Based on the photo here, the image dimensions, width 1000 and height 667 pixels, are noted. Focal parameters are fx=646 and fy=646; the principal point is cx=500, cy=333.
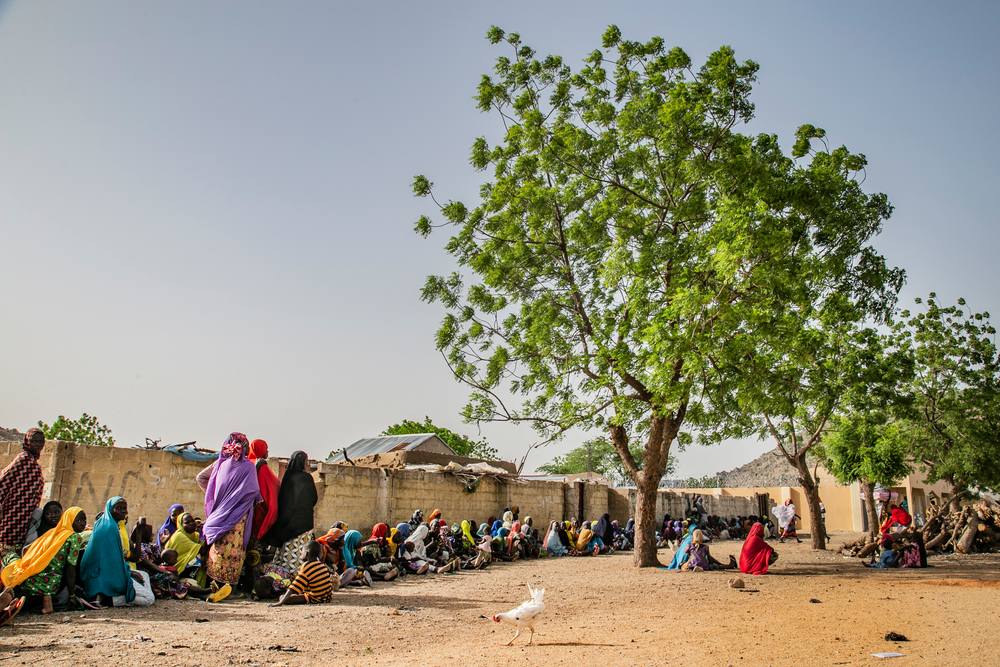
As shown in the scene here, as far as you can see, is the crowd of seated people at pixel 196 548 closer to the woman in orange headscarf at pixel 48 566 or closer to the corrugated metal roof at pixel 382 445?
the woman in orange headscarf at pixel 48 566

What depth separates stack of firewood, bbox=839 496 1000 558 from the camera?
59.6 ft

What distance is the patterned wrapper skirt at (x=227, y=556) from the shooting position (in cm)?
745

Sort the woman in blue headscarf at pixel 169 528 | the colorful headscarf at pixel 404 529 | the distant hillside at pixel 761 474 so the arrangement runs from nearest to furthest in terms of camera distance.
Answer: the woman in blue headscarf at pixel 169 528 < the colorful headscarf at pixel 404 529 < the distant hillside at pixel 761 474

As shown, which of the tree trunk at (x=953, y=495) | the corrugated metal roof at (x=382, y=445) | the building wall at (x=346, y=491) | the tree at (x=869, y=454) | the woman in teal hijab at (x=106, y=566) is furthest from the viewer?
the corrugated metal roof at (x=382, y=445)

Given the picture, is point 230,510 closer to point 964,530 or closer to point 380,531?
point 380,531

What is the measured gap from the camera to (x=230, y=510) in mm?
7438

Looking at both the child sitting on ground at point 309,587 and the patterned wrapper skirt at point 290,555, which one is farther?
the patterned wrapper skirt at point 290,555

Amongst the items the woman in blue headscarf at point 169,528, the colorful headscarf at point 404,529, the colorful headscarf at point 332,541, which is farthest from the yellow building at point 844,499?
the woman in blue headscarf at point 169,528

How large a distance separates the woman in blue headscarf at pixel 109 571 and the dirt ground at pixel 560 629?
0.28m

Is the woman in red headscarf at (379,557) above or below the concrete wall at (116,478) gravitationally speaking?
below

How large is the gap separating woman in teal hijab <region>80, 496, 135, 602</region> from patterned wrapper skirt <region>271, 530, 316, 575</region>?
1655 mm

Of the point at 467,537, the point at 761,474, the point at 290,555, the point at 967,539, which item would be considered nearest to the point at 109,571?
the point at 290,555

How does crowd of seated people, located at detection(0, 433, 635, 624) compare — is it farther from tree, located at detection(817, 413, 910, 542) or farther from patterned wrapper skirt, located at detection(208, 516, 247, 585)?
tree, located at detection(817, 413, 910, 542)

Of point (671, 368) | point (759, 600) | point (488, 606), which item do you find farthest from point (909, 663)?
point (671, 368)
